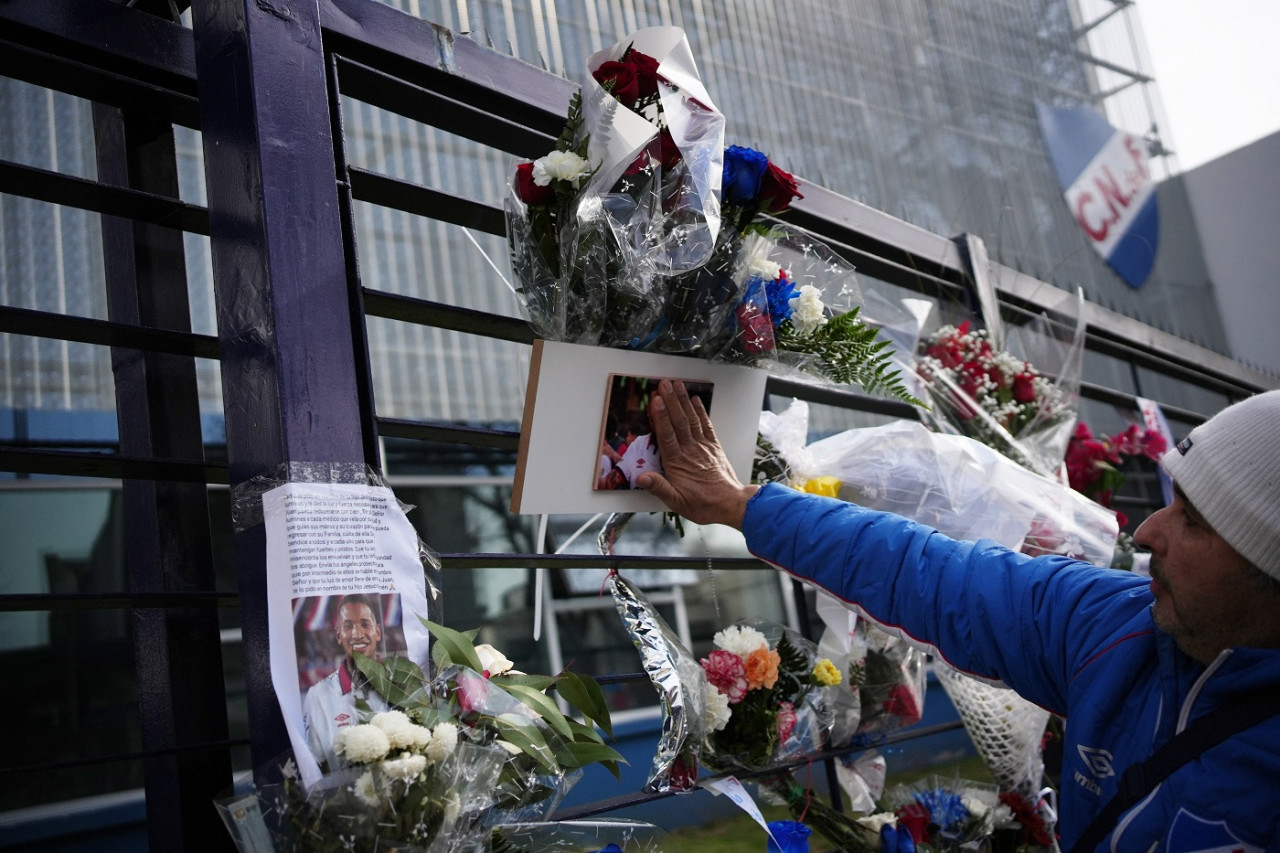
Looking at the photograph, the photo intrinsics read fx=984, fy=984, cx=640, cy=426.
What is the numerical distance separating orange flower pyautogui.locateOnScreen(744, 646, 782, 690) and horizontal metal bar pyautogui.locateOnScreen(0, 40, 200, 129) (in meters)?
1.36

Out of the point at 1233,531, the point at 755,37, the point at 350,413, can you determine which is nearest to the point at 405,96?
the point at 350,413

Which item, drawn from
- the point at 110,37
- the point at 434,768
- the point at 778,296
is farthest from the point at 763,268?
the point at 110,37

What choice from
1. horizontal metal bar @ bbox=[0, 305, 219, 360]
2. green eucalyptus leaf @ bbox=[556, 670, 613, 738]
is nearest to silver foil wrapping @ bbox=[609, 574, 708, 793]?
green eucalyptus leaf @ bbox=[556, 670, 613, 738]

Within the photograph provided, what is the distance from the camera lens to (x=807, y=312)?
1.66m

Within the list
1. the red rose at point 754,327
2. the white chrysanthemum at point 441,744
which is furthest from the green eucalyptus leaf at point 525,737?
the red rose at point 754,327

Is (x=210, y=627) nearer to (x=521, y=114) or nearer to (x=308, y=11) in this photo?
(x=308, y=11)

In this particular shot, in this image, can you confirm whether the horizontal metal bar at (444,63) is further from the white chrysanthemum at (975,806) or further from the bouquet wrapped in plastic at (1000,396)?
the white chrysanthemum at (975,806)

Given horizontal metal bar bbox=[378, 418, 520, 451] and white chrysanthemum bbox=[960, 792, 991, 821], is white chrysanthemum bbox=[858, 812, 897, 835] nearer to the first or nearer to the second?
white chrysanthemum bbox=[960, 792, 991, 821]

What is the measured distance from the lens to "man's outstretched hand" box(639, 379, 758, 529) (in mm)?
1603

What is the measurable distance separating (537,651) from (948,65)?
5.42 meters

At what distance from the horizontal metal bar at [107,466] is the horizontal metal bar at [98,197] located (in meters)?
0.40

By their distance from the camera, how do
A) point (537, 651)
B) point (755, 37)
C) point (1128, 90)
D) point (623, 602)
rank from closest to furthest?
point (623, 602)
point (755, 37)
point (1128, 90)
point (537, 651)

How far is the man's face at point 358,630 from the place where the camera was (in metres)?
1.17

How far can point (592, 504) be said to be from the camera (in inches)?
61.4
